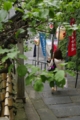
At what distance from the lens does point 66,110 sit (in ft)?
20.4

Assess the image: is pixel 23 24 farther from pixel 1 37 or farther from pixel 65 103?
Answer: pixel 65 103

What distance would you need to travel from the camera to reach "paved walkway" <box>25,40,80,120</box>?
580 cm

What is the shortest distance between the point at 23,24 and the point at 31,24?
10.2 inches

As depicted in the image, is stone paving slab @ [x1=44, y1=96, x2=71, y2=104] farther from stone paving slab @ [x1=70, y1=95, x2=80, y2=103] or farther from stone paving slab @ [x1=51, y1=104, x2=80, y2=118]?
stone paving slab @ [x1=51, y1=104, x2=80, y2=118]

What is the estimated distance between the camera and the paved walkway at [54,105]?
5803mm

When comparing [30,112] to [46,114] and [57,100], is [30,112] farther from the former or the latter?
[57,100]

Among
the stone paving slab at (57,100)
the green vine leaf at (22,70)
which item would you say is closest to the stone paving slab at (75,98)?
the stone paving slab at (57,100)

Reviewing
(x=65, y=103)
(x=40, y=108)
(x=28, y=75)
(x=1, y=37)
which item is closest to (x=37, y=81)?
(x=28, y=75)

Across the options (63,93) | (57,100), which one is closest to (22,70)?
(57,100)

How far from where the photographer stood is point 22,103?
6516 mm

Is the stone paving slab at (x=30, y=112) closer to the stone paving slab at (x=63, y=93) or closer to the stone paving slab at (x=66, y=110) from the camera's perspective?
the stone paving slab at (x=66, y=110)

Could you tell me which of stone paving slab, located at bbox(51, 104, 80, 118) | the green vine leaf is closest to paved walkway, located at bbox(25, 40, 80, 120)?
stone paving slab, located at bbox(51, 104, 80, 118)

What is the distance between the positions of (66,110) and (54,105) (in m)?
0.52

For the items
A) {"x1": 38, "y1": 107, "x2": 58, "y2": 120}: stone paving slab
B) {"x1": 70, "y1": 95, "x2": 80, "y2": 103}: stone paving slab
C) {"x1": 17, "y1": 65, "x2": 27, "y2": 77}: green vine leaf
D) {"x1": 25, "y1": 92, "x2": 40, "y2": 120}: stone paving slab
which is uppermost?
{"x1": 17, "y1": 65, "x2": 27, "y2": 77}: green vine leaf
